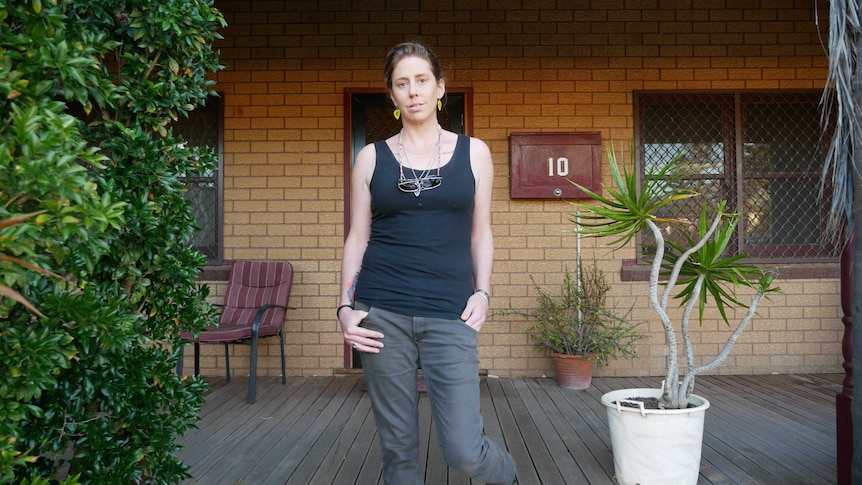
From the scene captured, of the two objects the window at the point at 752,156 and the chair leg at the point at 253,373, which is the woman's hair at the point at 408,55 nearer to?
the chair leg at the point at 253,373

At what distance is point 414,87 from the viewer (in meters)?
1.75

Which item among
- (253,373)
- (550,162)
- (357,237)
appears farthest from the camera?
(550,162)

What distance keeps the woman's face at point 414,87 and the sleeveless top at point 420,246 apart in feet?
0.56

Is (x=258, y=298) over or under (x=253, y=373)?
over

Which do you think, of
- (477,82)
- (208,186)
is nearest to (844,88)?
(477,82)

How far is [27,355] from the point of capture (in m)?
1.28

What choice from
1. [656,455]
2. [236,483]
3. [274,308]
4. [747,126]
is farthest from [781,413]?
[274,308]

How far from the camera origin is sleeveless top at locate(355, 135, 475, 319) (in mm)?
1716

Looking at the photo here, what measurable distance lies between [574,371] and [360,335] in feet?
9.51

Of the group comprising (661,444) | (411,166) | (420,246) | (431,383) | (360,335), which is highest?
(411,166)

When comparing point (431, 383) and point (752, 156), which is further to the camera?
point (752, 156)

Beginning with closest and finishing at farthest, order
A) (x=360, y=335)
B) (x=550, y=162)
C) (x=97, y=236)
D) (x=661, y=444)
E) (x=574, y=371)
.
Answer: (x=97, y=236) < (x=360, y=335) < (x=661, y=444) < (x=574, y=371) < (x=550, y=162)

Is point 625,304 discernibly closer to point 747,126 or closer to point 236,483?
point 747,126

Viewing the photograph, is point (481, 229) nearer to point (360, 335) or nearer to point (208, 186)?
point (360, 335)
